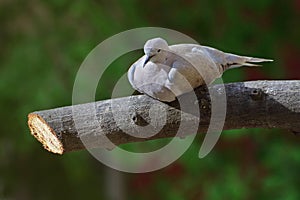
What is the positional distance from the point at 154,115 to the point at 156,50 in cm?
6

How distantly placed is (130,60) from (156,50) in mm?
746

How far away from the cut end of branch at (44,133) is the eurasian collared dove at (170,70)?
3.5 inches

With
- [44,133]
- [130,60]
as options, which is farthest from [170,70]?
[130,60]

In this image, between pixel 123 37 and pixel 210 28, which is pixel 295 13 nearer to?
pixel 210 28

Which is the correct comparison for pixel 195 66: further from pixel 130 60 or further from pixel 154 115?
pixel 130 60

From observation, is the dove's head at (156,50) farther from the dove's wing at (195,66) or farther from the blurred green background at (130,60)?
the blurred green background at (130,60)

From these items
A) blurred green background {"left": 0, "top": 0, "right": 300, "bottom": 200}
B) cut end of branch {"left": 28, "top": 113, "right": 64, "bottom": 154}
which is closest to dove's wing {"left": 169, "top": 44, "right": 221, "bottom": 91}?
cut end of branch {"left": 28, "top": 113, "right": 64, "bottom": 154}

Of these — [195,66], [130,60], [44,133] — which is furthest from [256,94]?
[130,60]

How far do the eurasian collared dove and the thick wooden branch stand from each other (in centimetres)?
1

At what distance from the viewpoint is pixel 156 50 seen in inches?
18.8

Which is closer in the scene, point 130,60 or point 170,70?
point 170,70

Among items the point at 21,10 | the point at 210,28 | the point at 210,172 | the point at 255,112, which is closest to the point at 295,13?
the point at 210,28

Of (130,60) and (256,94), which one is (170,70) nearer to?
(256,94)

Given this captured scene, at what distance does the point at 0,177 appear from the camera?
1471 millimetres
